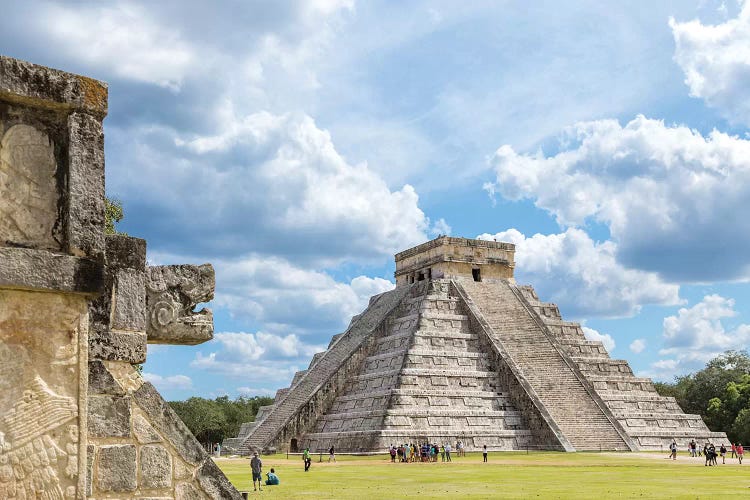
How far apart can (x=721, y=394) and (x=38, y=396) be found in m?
55.1

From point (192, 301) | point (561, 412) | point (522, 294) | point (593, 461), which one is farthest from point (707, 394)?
point (192, 301)

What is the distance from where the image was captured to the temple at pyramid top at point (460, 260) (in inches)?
1711

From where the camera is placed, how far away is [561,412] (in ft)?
113

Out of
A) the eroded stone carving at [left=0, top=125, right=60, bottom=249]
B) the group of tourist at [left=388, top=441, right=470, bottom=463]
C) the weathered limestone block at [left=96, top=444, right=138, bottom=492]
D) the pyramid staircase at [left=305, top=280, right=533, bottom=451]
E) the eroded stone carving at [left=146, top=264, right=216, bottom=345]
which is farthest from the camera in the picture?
the pyramid staircase at [left=305, top=280, right=533, bottom=451]

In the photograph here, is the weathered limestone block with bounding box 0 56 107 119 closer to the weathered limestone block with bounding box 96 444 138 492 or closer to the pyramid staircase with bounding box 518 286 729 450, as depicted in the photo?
the weathered limestone block with bounding box 96 444 138 492

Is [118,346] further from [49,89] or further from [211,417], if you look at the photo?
[211,417]

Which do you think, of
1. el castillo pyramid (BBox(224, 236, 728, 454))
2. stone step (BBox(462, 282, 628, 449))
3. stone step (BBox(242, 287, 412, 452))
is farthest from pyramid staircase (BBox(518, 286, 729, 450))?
stone step (BBox(242, 287, 412, 452))

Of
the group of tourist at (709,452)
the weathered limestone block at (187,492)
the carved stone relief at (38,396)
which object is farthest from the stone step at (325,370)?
the carved stone relief at (38,396)

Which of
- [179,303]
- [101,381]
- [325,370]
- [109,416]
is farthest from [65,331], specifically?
[325,370]

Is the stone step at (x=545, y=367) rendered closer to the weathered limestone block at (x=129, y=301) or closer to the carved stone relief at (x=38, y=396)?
the weathered limestone block at (x=129, y=301)

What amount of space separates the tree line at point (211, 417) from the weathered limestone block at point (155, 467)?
2270 inches

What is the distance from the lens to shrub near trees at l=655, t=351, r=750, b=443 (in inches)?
1786

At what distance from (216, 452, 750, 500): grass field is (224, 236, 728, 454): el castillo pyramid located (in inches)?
71.6

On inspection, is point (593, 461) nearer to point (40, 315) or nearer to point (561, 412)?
point (561, 412)
